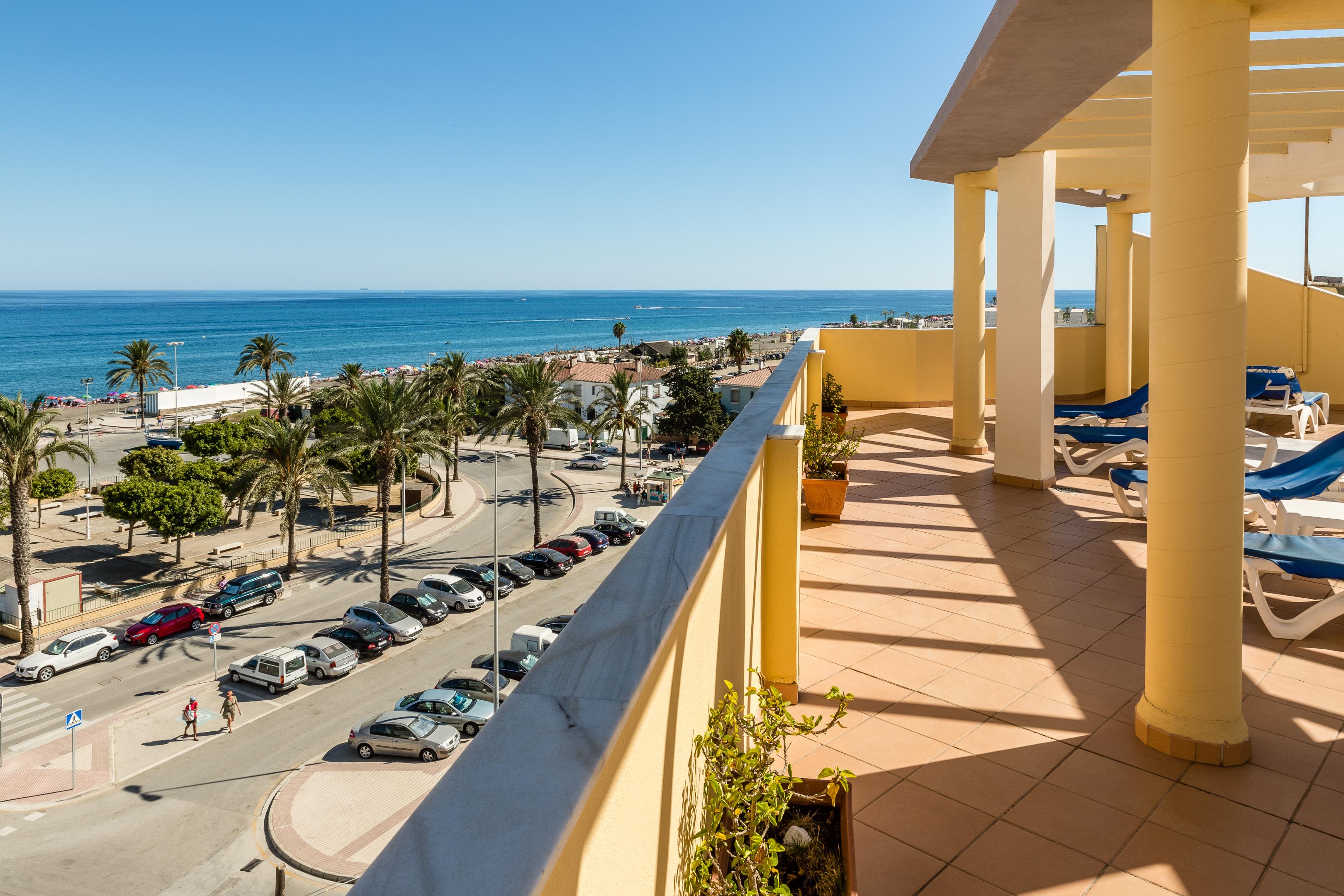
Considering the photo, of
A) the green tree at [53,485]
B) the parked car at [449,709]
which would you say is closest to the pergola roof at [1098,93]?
the parked car at [449,709]

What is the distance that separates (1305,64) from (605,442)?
162 feet

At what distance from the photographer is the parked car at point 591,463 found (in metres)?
46.4

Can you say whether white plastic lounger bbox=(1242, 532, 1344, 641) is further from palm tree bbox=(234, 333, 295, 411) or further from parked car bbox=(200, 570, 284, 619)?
palm tree bbox=(234, 333, 295, 411)

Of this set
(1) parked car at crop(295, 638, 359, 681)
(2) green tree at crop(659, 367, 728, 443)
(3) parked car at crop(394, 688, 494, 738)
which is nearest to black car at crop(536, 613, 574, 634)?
(3) parked car at crop(394, 688, 494, 738)

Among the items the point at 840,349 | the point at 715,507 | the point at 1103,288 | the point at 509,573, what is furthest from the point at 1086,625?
the point at 509,573

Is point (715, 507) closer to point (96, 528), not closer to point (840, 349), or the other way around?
point (840, 349)

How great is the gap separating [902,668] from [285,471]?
86.8ft

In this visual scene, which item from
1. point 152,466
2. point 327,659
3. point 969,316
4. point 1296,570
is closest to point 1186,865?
point 1296,570

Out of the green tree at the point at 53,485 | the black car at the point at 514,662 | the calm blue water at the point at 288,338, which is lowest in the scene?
the black car at the point at 514,662

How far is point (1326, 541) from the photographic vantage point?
5.78 m

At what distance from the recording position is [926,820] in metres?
3.37

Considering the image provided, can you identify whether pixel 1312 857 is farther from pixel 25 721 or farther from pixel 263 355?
pixel 263 355

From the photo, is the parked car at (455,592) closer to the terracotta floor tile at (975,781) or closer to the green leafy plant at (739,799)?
the terracotta floor tile at (975,781)

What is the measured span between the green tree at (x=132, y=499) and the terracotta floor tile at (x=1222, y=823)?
3196 centimetres
